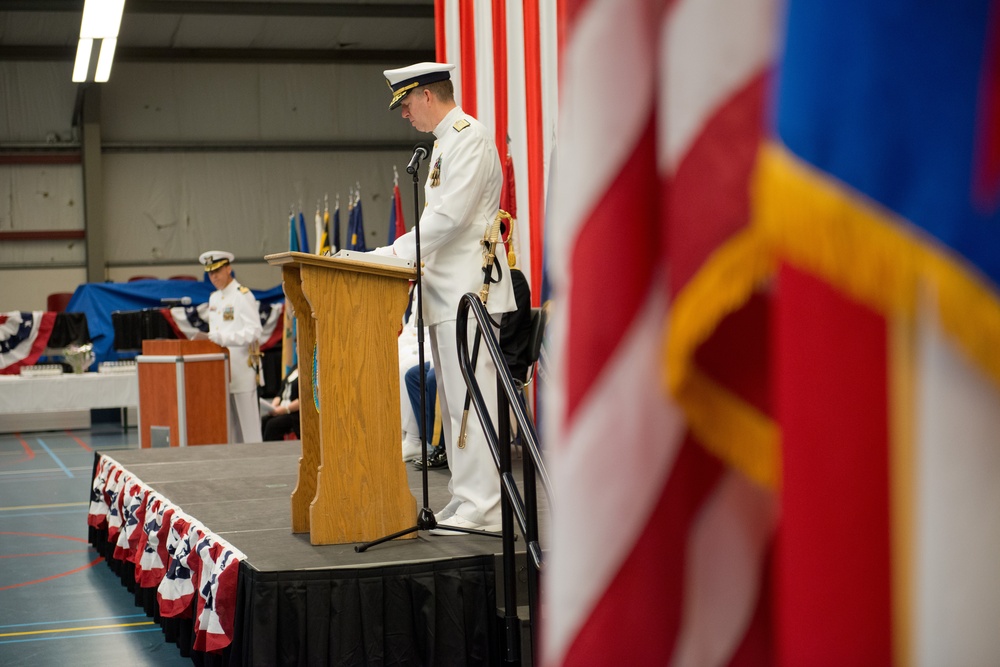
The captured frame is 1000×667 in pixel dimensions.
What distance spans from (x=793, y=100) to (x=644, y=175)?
0.61 ft

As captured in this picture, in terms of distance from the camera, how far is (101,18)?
11.0m

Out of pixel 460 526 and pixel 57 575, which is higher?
pixel 460 526

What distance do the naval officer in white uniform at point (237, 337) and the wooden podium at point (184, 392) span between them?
316 millimetres

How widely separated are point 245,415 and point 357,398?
5456 mm

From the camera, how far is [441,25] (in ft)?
27.7

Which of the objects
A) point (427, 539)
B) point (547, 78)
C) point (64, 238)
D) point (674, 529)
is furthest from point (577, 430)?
point (64, 238)

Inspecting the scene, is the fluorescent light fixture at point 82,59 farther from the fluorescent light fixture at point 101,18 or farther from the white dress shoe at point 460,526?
the white dress shoe at point 460,526

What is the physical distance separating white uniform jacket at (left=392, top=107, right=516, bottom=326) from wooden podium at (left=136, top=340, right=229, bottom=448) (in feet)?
14.7

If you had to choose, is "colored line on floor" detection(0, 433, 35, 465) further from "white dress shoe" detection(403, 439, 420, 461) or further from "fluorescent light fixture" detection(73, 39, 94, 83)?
"white dress shoe" detection(403, 439, 420, 461)

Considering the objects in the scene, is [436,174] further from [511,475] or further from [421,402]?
[511,475]

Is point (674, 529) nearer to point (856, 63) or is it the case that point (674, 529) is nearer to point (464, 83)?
point (856, 63)

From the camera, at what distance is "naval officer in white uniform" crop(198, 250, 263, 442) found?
8.33 metres

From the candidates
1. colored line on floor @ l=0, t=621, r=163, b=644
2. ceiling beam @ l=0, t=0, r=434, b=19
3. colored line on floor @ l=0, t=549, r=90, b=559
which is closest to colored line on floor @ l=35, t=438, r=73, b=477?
colored line on floor @ l=0, t=549, r=90, b=559

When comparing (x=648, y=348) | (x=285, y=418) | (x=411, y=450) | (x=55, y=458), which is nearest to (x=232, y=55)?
(x=55, y=458)
